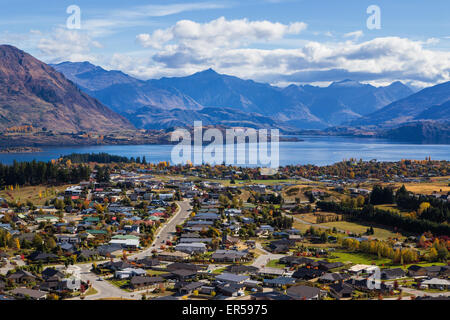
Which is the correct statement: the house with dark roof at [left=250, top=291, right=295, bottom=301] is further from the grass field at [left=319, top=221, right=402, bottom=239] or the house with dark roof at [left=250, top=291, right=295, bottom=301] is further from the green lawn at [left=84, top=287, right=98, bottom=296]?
the grass field at [left=319, top=221, right=402, bottom=239]

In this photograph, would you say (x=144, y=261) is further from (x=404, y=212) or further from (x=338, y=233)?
(x=404, y=212)

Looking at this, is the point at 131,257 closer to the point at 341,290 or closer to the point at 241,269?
the point at 241,269

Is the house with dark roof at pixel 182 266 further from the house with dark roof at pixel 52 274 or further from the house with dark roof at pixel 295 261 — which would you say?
the house with dark roof at pixel 52 274

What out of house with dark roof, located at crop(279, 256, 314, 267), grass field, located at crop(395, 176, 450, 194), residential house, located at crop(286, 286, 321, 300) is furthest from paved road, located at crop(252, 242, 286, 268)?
grass field, located at crop(395, 176, 450, 194)

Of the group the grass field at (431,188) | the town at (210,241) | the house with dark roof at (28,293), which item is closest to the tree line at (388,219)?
the town at (210,241)
